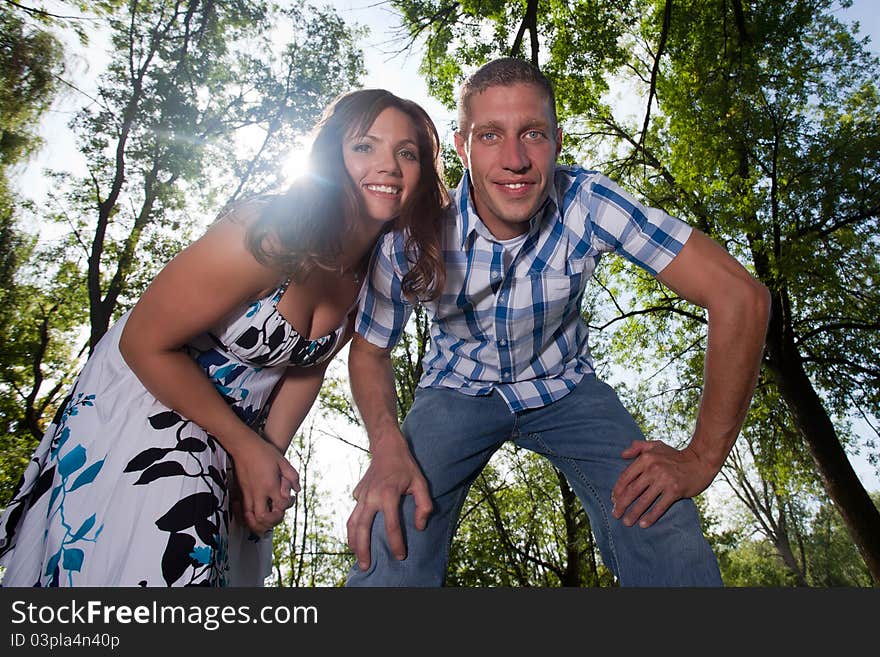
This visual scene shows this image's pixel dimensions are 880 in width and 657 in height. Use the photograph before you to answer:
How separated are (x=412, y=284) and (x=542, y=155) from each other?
2.40 feet

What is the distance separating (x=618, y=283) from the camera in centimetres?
1366

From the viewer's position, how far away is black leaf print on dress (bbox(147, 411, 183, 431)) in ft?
6.97

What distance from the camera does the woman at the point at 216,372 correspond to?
1.97 m

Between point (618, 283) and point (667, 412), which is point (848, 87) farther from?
point (667, 412)

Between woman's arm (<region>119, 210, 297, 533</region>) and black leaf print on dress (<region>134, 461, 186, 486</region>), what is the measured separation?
176 mm

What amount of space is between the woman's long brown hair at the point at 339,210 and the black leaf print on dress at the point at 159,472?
78 centimetres

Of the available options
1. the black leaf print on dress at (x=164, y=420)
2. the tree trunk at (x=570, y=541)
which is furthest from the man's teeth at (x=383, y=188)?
the tree trunk at (x=570, y=541)

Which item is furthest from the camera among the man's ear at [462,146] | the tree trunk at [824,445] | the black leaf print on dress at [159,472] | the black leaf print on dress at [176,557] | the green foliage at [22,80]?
the green foliage at [22,80]

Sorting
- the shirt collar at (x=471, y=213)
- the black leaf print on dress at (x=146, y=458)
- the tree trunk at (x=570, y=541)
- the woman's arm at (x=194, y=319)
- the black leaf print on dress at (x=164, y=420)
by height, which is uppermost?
the tree trunk at (x=570, y=541)

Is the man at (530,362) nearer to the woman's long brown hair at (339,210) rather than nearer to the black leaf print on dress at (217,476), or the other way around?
the woman's long brown hair at (339,210)

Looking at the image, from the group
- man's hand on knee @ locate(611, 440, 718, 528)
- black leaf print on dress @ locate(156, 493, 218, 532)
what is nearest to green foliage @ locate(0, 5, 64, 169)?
black leaf print on dress @ locate(156, 493, 218, 532)

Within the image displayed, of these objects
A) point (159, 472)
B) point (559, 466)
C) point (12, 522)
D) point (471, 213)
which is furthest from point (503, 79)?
point (12, 522)

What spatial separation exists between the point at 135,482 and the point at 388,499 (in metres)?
0.86

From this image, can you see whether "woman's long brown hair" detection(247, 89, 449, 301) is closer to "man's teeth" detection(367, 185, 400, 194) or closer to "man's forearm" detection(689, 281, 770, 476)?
"man's teeth" detection(367, 185, 400, 194)
